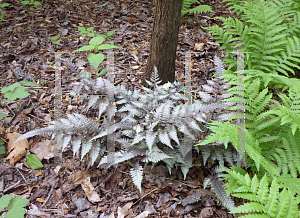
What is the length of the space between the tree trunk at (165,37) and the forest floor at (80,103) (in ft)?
1.55

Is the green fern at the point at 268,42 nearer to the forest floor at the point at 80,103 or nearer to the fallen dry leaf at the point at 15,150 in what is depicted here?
the forest floor at the point at 80,103

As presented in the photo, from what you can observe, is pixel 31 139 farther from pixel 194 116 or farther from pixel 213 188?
pixel 213 188

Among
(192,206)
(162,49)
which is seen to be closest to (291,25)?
(162,49)

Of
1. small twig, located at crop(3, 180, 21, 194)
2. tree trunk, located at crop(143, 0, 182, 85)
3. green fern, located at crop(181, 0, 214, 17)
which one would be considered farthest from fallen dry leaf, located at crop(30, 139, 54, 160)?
green fern, located at crop(181, 0, 214, 17)

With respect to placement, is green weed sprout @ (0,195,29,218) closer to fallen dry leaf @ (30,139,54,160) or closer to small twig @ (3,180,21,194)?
small twig @ (3,180,21,194)

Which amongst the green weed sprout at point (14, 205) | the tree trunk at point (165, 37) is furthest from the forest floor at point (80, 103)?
the tree trunk at point (165, 37)

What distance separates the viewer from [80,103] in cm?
290

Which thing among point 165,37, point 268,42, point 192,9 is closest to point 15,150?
point 165,37

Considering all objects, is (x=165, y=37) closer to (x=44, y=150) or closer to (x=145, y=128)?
(x=145, y=128)

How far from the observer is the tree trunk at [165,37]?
2408 mm

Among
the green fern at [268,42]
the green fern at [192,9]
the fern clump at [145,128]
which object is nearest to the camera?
the fern clump at [145,128]

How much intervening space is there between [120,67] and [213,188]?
215 cm

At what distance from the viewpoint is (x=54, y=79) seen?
3.25 metres

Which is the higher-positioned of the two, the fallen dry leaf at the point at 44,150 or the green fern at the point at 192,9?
the green fern at the point at 192,9
